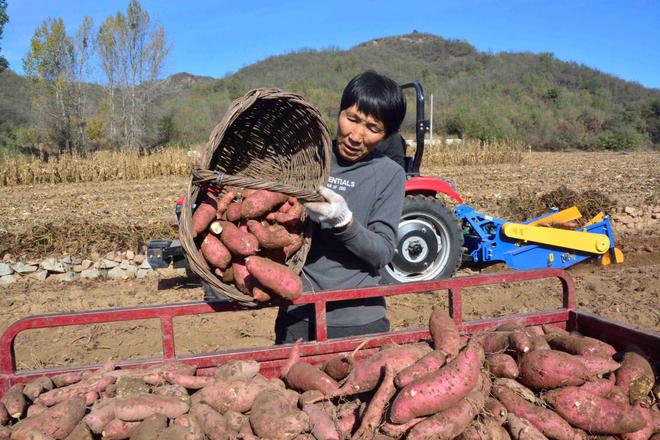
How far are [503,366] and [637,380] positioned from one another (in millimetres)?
470

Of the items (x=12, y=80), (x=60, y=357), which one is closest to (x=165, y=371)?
(x=60, y=357)

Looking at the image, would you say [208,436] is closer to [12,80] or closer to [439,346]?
[439,346]

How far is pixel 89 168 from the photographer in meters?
18.1

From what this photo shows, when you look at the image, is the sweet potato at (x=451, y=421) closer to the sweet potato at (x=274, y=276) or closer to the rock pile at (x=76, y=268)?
the sweet potato at (x=274, y=276)

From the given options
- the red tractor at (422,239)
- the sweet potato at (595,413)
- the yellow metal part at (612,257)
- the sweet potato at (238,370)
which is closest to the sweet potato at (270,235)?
the sweet potato at (238,370)

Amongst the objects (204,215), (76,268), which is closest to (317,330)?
(204,215)

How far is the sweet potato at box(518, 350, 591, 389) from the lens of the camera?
1771 mm

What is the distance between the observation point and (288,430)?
4.92 feet

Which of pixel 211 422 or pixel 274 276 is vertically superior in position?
pixel 274 276

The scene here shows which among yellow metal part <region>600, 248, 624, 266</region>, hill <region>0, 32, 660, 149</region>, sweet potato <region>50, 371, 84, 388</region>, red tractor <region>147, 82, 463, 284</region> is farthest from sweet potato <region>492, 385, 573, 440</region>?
hill <region>0, 32, 660, 149</region>

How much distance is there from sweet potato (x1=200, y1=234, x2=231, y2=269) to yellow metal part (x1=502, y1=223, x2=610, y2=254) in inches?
181

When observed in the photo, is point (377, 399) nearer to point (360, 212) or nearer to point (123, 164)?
point (360, 212)

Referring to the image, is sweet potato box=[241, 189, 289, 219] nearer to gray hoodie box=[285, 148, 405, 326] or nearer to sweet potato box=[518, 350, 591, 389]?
→ gray hoodie box=[285, 148, 405, 326]

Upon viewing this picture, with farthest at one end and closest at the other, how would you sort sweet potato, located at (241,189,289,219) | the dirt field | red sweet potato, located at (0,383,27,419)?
the dirt field → sweet potato, located at (241,189,289,219) → red sweet potato, located at (0,383,27,419)
